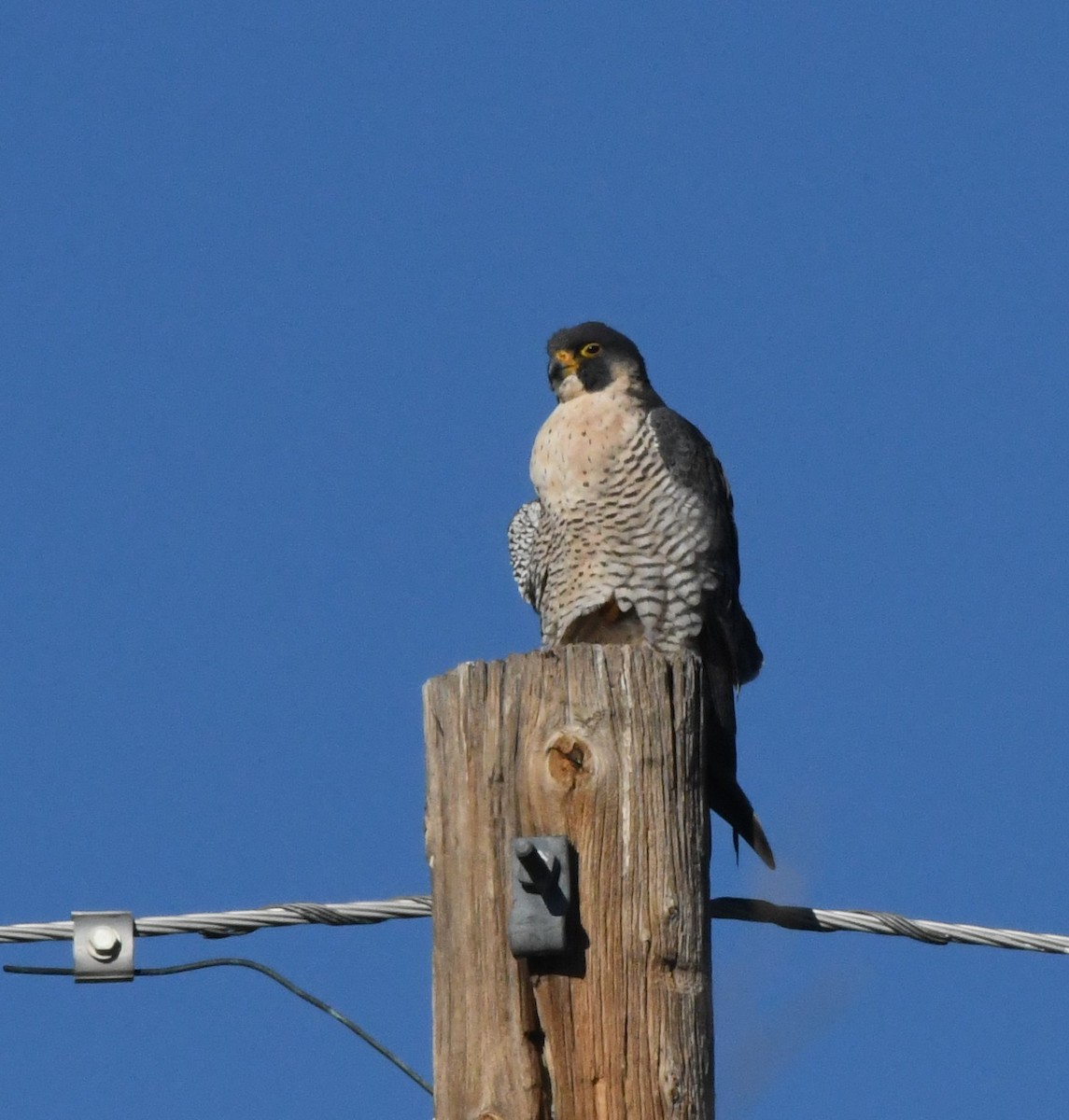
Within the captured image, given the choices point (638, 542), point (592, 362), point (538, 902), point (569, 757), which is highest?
point (592, 362)

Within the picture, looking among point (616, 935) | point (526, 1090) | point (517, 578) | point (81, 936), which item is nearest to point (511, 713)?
point (616, 935)

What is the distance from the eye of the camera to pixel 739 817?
4895 mm

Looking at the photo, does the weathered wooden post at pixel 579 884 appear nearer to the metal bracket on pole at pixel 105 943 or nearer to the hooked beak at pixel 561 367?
the metal bracket on pole at pixel 105 943

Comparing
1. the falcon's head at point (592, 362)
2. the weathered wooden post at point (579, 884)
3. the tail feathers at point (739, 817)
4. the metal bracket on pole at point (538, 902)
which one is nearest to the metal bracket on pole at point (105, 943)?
the weathered wooden post at point (579, 884)

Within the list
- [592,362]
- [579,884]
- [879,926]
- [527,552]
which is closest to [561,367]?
[592,362]

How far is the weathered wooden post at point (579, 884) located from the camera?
3090mm

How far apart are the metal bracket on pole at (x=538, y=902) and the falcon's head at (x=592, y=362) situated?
3999 mm

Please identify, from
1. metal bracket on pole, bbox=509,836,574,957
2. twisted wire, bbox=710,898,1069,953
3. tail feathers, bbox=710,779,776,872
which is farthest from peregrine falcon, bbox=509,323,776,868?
metal bracket on pole, bbox=509,836,574,957

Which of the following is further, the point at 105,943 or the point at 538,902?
the point at 105,943

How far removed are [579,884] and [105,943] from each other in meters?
1.09

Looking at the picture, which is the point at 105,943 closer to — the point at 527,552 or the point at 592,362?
the point at 527,552

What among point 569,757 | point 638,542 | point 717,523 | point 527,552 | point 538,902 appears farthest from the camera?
point 527,552

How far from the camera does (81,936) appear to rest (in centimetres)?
372

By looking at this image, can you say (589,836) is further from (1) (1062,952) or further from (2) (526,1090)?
(1) (1062,952)
